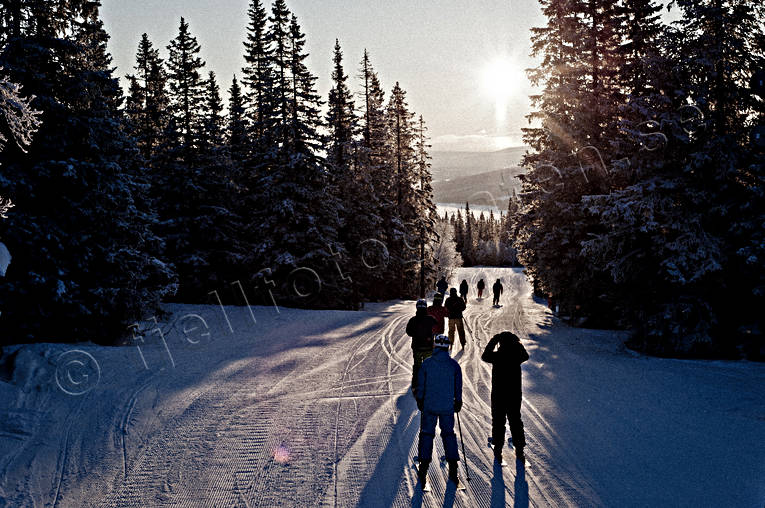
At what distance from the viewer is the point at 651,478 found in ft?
21.6

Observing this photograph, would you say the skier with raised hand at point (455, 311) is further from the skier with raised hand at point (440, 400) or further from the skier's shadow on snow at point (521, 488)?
the skier with raised hand at point (440, 400)

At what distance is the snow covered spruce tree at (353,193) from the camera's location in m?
30.9

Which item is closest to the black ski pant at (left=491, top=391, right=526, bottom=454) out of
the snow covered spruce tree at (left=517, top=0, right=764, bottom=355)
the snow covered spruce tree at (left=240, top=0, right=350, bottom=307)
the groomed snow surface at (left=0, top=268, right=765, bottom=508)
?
the groomed snow surface at (left=0, top=268, right=765, bottom=508)

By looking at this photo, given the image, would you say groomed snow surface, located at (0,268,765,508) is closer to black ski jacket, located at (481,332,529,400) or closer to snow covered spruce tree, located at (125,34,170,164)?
black ski jacket, located at (481,332,529,400)

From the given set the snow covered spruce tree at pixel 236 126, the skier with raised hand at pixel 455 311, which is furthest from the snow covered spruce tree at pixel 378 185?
the skier with raised hand at pixel 455 311

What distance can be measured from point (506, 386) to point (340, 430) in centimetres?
309

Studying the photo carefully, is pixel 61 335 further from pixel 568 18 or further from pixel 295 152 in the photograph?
pixel 568 18

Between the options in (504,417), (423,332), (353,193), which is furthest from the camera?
(353,193)

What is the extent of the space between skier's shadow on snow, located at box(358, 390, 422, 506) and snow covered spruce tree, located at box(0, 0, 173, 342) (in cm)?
1014

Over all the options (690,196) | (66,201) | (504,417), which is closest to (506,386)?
(504,417)

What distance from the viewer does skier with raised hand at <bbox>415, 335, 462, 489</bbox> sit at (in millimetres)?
6320

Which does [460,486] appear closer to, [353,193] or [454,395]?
Result: [454,395]

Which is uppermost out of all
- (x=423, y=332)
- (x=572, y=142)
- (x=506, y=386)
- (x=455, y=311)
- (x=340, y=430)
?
(x=572, y=142)

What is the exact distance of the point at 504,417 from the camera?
7152 mm
